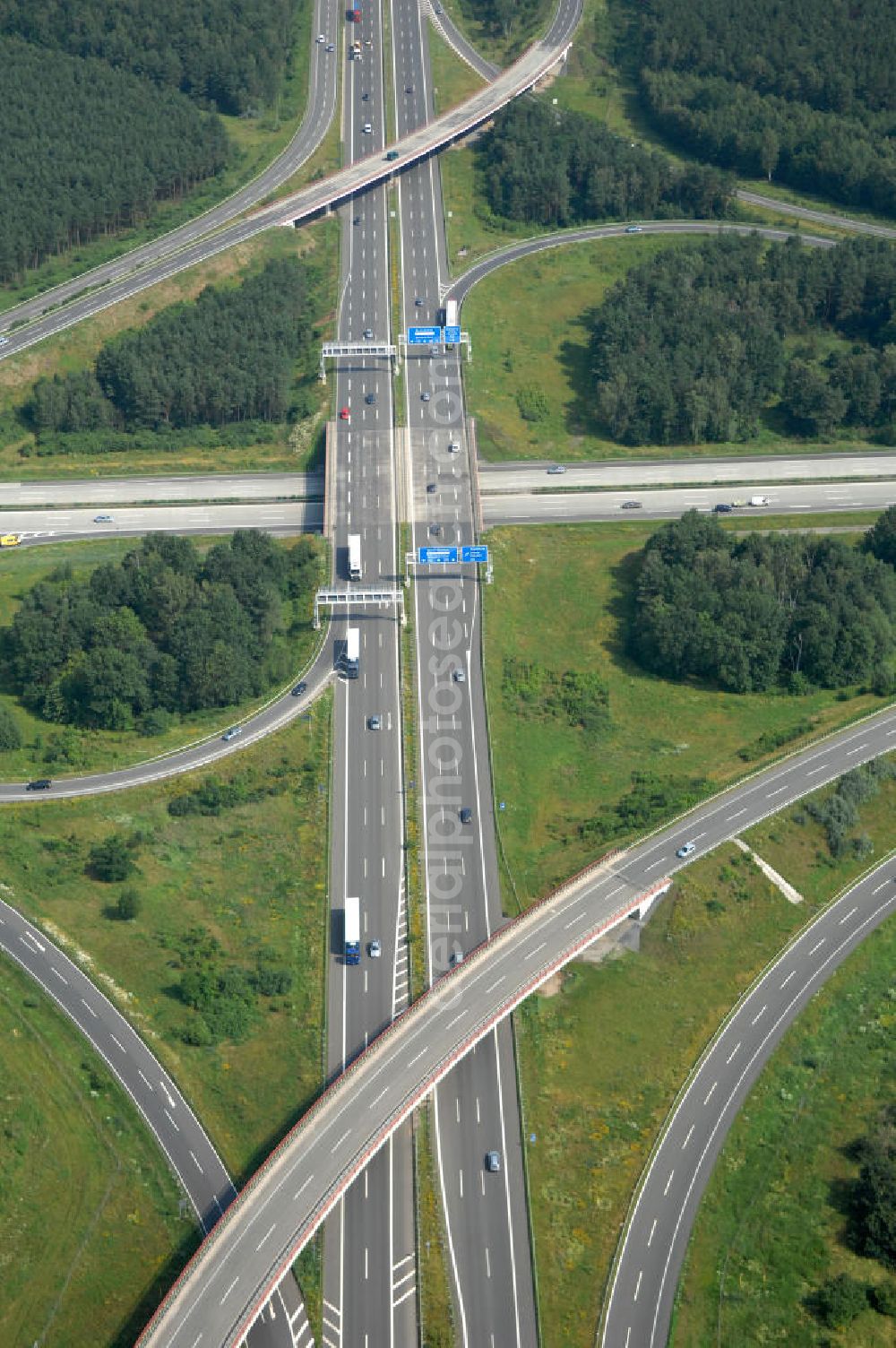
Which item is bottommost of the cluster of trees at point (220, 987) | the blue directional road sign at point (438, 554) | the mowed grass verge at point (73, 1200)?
the mowed grass verge at point (73, 1200)

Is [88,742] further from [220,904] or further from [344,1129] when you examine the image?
[344,1129]

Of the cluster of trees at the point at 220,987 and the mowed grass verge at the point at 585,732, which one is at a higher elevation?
the mowed grass verge at the point at 585,732

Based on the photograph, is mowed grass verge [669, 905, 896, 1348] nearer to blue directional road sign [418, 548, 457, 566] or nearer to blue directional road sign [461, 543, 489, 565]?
blue directional road sign [461, 543, 489, 565]

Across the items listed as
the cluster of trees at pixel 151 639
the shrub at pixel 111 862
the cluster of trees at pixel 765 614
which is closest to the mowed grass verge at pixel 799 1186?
the cluster of trees at pixel 765 614

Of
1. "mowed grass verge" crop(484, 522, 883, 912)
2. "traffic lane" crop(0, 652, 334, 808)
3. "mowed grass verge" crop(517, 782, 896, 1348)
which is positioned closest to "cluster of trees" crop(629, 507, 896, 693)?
"mowed grass verge" crop(484, 522, 883, 912)

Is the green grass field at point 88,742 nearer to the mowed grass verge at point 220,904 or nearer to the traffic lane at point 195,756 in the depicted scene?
the traffic lane at point 195,756

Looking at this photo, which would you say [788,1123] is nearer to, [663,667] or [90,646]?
[663,667]

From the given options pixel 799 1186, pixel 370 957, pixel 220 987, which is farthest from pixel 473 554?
pixel 799 1186
